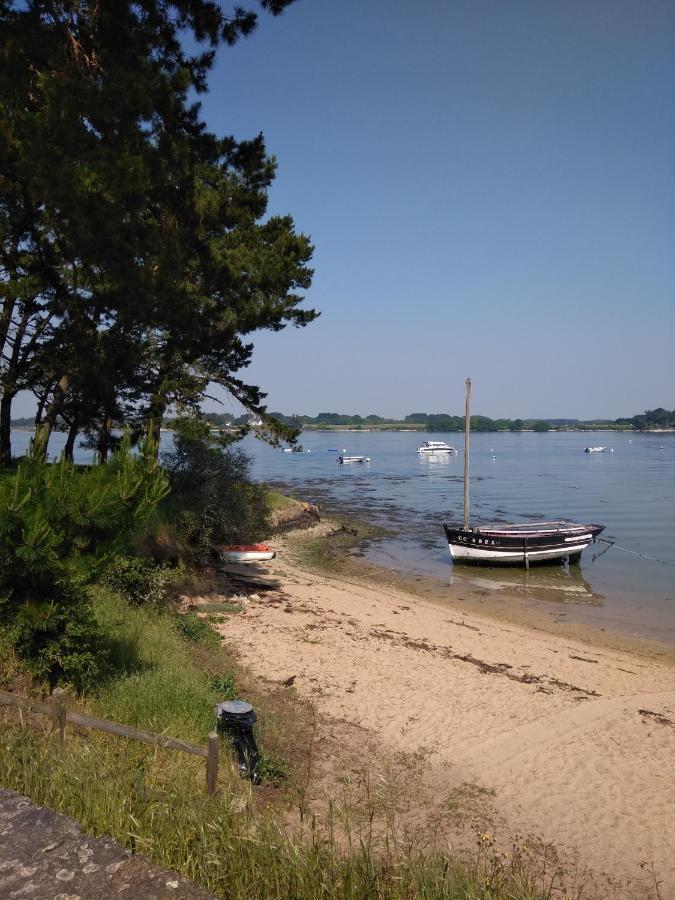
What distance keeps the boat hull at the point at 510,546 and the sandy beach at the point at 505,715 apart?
828cm

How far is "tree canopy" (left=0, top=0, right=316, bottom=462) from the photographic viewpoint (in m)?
11.1

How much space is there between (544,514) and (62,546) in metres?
40.9

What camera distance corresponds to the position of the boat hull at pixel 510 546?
27.2m

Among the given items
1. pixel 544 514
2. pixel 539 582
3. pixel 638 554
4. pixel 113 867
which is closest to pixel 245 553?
pixel 539 582

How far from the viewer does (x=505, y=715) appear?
1112 cm

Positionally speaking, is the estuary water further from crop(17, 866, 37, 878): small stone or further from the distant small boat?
crop(17, 866, 37, 878): small stone

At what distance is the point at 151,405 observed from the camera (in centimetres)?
1828

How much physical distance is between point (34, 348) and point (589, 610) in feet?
64.8

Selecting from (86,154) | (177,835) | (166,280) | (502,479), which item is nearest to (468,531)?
(166,280)

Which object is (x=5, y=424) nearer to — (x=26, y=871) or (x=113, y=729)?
(x=113, y=729)

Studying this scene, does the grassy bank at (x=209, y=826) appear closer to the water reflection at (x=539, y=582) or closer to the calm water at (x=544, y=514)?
Answer: the calm water at (x=544, y=514)

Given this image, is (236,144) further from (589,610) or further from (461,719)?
(589,610)

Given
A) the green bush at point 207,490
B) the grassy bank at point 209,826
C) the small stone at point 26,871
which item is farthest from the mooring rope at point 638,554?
the small stone at point 26,871

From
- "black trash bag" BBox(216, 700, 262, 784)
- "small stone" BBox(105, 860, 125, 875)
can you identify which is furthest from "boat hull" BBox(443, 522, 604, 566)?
"small stone" BBox(105, 860, 125, 875)
